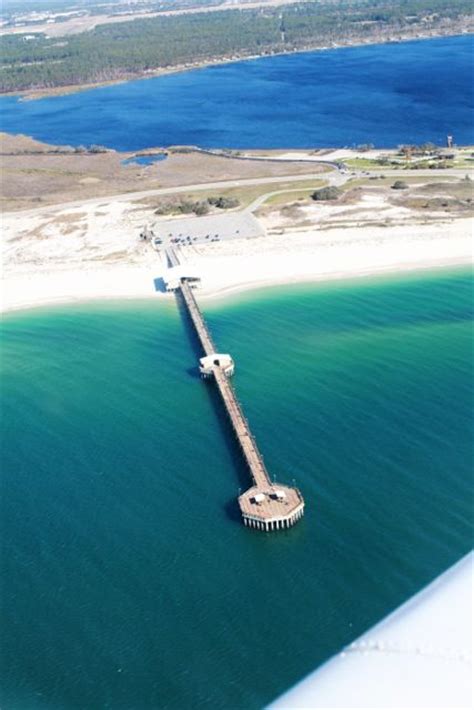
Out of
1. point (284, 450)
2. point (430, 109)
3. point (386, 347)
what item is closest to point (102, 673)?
point (284, 450)

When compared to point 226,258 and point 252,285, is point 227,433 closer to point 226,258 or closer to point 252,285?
point 252,285

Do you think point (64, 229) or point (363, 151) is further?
point (363, 151)

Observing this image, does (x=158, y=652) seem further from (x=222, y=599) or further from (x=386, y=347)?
(x=386, y=347)

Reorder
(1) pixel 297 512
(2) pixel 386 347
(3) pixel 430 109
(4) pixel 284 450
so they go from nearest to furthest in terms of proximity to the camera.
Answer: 1. (1) pixel 297 512
2. (4) pixel 284 450
3. (2) pixel 386 347
4. (3) pixel 430 109

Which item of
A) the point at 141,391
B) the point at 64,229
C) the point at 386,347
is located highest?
the point at 64,229

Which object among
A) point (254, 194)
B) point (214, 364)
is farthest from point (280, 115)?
point (214, 364)

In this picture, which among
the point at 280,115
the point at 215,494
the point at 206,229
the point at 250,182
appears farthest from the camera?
the point at 280,115
